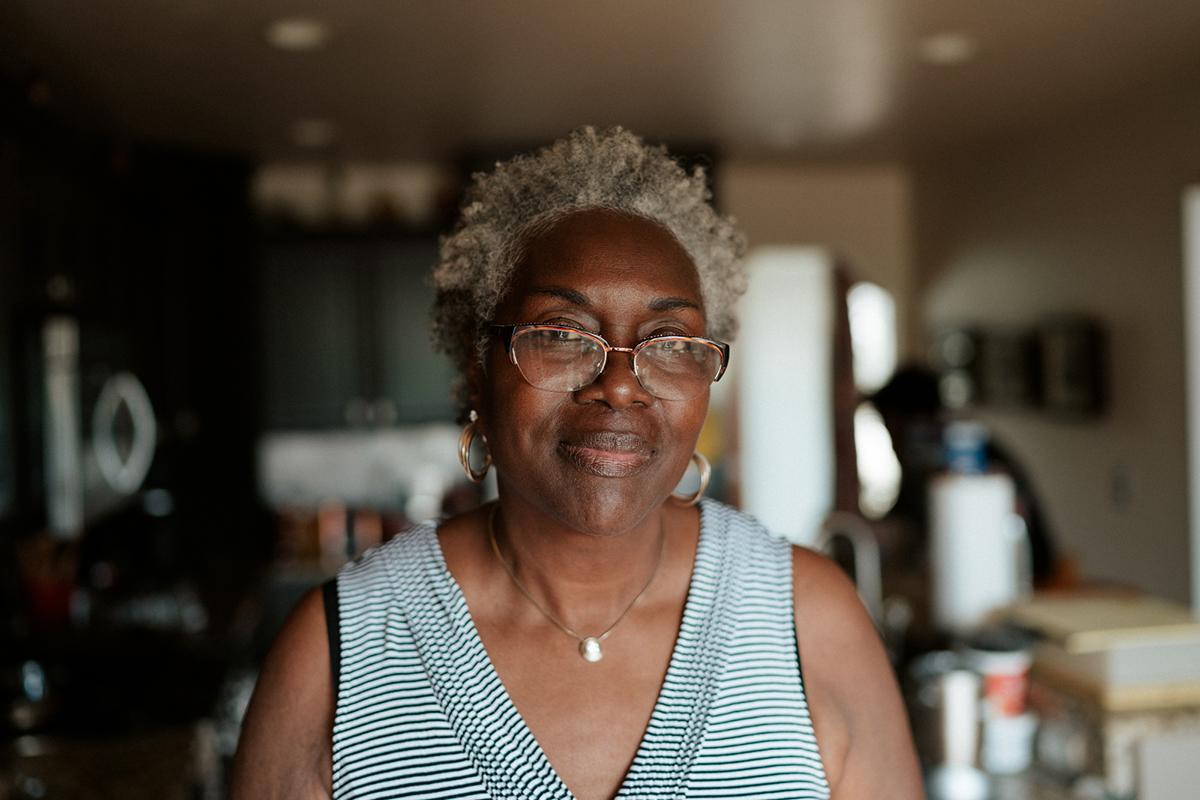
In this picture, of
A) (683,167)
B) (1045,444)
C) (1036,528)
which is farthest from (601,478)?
(1045,444)

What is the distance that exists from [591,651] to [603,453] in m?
0.21

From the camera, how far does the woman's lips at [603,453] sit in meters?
0.99

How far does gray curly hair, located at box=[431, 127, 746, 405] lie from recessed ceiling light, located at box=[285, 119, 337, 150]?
343cm

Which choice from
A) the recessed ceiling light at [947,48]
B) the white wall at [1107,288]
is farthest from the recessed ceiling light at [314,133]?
the white wall at [1107,288]

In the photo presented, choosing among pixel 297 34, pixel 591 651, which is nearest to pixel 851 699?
pixel 591 651

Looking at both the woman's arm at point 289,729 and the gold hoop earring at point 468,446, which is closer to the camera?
the woman's arm at point 289,729

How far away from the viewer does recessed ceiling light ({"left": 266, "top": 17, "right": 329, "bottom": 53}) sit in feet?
10.00

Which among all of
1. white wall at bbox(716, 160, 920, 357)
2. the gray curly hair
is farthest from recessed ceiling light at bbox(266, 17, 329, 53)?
white wall at bbox(716, 160, 920, 357)

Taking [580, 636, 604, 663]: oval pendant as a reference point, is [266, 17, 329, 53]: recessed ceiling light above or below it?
above

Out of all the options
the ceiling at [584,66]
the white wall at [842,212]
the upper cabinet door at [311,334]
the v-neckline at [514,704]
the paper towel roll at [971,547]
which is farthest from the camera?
the white wall at [842,212]

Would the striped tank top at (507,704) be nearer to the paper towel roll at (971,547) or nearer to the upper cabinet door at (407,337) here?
the paper towel roll at (971,547)

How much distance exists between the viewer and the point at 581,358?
997 millimetres

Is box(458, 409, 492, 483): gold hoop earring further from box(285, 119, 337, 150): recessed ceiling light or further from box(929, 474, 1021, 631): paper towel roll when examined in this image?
box(285, 119, 337, 150): recessed ceiling light

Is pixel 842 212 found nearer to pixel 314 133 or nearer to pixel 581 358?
pixel 314 133
